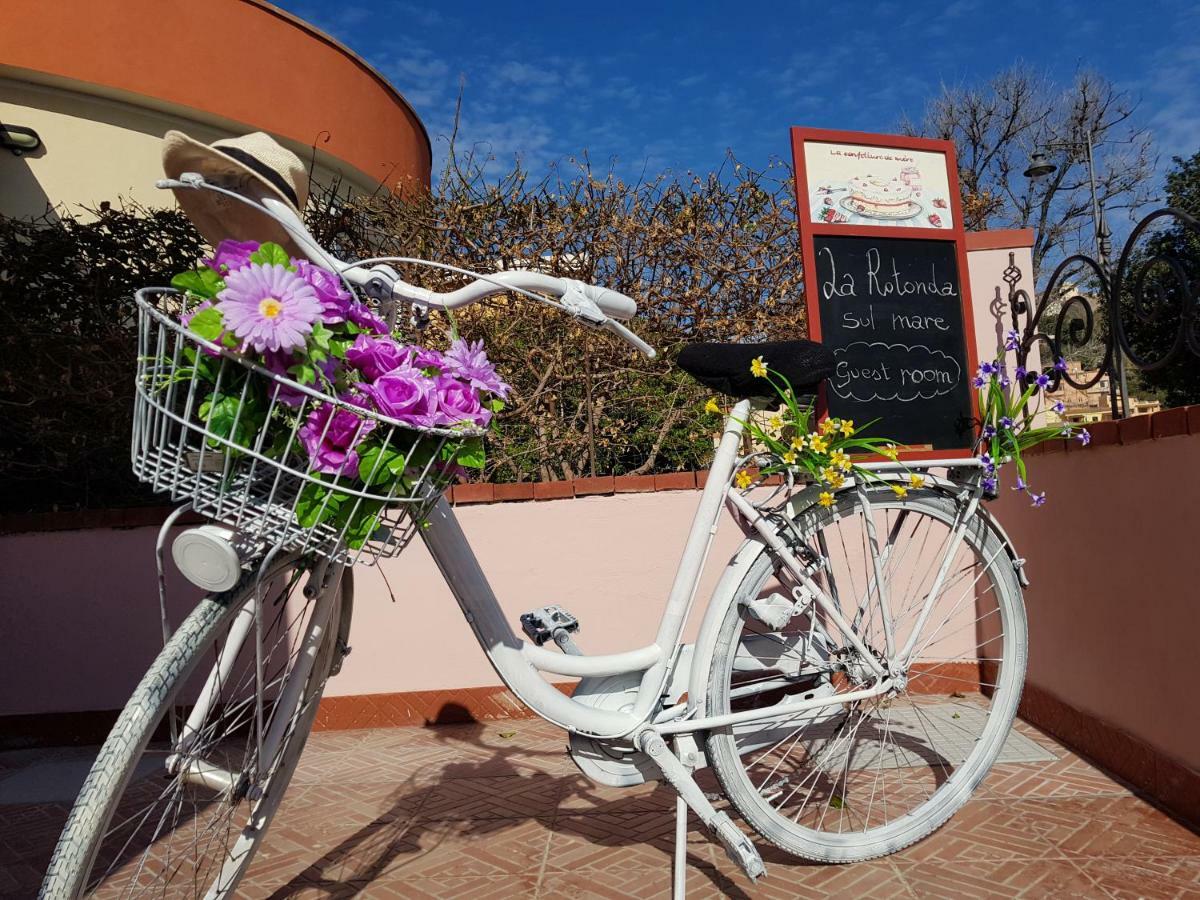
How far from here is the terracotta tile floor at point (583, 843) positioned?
8.24 feet

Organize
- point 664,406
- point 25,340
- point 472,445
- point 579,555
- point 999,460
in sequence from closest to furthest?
point 472,445
point 999,460
point 579,555
point 25,340
point 664,406

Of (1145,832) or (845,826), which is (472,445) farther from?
(1145,832)

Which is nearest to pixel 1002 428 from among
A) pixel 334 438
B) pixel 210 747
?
pixel 334 438

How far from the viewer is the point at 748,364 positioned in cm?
231

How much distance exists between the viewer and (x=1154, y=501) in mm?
2857

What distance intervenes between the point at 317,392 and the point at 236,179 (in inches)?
23.5

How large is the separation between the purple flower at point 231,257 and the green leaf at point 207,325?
0.09m

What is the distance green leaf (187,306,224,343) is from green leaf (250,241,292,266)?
111 mm

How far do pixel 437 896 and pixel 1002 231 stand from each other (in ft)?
13.4

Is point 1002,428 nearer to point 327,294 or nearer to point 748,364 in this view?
point 748,364

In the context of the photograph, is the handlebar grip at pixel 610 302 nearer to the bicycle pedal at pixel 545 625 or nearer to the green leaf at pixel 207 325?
the green leaf at pixel 207 325

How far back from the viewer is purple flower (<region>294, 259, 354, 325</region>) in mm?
1571

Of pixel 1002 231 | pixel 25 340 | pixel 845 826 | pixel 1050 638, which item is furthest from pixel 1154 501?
pixel 25 340

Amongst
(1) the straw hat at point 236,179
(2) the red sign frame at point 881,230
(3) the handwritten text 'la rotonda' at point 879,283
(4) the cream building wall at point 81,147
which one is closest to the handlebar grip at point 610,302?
(1) the straw hat at point 236,179
